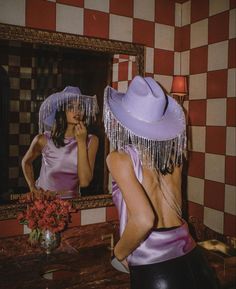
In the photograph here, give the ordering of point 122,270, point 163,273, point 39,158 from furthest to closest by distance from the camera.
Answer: point 39,158 < point 122,270 < point 163,273

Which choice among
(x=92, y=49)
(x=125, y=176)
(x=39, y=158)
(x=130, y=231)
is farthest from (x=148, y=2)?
(x=130, y=231)

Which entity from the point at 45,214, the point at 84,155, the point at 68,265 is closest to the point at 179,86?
the point at 84,155

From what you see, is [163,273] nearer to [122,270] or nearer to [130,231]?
[130,231]

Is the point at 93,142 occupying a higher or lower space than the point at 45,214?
higher

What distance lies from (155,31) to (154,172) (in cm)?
124

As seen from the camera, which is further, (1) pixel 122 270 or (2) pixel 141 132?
(1) pixel 122 270

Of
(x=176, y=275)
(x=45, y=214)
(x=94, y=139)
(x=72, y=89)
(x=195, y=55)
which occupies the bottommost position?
(x=176, y=275)

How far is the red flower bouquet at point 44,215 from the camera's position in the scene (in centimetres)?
170

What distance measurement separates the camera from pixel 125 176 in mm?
1281

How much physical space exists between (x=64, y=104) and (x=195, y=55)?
0.99m

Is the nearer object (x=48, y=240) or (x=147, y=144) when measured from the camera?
(x=147, y=144)

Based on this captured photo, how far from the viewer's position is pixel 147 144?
1350 mm

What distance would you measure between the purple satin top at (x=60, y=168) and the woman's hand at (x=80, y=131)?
1.2 inches

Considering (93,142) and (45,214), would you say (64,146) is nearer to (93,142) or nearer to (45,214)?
(93,142)
